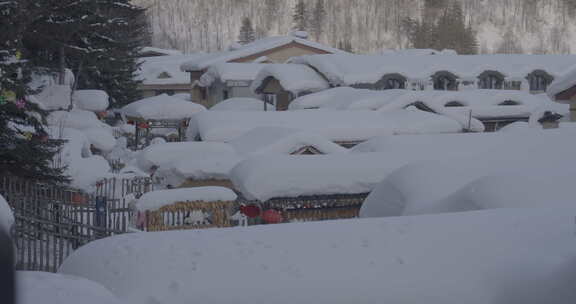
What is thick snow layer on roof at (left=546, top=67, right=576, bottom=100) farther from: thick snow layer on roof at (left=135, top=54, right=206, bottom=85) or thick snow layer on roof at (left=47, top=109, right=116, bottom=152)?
thick snow layer on roof at (left=135, top=54, right=206, bottom=85)

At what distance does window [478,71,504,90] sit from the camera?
3973cm

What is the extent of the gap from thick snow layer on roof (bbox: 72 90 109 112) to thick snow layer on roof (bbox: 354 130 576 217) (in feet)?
74.3

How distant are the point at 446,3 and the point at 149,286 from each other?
122507mm

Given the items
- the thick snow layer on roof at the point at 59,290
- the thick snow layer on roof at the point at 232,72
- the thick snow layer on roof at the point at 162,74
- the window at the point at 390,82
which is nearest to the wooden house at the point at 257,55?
the thick snow layer on roof at the point at 232,72

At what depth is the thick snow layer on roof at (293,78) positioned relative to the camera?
1357 inches

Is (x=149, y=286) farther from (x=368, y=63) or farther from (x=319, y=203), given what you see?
(x=368, y=63)

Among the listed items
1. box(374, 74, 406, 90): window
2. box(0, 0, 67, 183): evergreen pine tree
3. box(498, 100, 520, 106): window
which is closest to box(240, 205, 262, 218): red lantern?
box(0, 0, 67, 183): evergreen pine tree

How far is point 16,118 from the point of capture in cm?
1315

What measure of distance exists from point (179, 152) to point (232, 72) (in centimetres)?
2166

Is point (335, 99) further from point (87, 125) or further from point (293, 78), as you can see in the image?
point (87, 125)

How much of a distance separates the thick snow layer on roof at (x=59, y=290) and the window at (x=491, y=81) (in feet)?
129

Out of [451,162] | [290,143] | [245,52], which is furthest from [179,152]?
[245,52]

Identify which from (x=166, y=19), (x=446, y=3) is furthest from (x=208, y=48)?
(x=446, y=3)

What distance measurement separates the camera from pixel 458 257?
486cm
